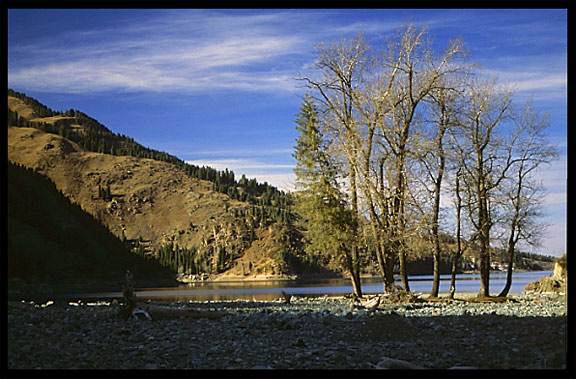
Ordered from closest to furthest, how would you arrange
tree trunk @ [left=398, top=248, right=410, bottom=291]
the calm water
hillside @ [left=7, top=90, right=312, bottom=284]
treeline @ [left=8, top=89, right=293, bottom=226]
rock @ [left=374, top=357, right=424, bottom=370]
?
rock @ [left=374, top=357, right=424, bottom=370] → tree trunk @ [left=398, top=248, right=410, bottom=291] → the calm water → hillside @ [left=7, top=90, right=312, bottom=284] → treeline @ [left=8, top=89, right=293, bottom=226]

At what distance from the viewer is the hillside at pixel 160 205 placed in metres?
93.2

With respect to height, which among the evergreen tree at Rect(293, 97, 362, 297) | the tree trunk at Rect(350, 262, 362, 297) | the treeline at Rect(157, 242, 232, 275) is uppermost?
the evergreen tree at Rect(293, 97, 362, 297)

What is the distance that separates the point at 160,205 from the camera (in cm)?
12188

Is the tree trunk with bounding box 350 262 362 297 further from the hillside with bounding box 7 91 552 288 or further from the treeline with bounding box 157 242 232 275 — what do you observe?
the hillside with bounding box 7 91 552 288

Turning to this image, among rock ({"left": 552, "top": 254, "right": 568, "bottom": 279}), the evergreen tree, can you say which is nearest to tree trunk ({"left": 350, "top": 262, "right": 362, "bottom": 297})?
the evergreen tree

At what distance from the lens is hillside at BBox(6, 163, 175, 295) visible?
33231 mm

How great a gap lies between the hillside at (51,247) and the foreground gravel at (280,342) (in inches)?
743

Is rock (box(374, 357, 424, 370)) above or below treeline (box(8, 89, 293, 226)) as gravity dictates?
below

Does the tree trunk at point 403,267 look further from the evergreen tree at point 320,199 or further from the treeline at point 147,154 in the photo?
the treeline at point 147,154

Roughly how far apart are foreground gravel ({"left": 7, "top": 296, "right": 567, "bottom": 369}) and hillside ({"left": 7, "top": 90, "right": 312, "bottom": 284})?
211ft

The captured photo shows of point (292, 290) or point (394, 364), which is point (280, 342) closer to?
point (394, 364)
